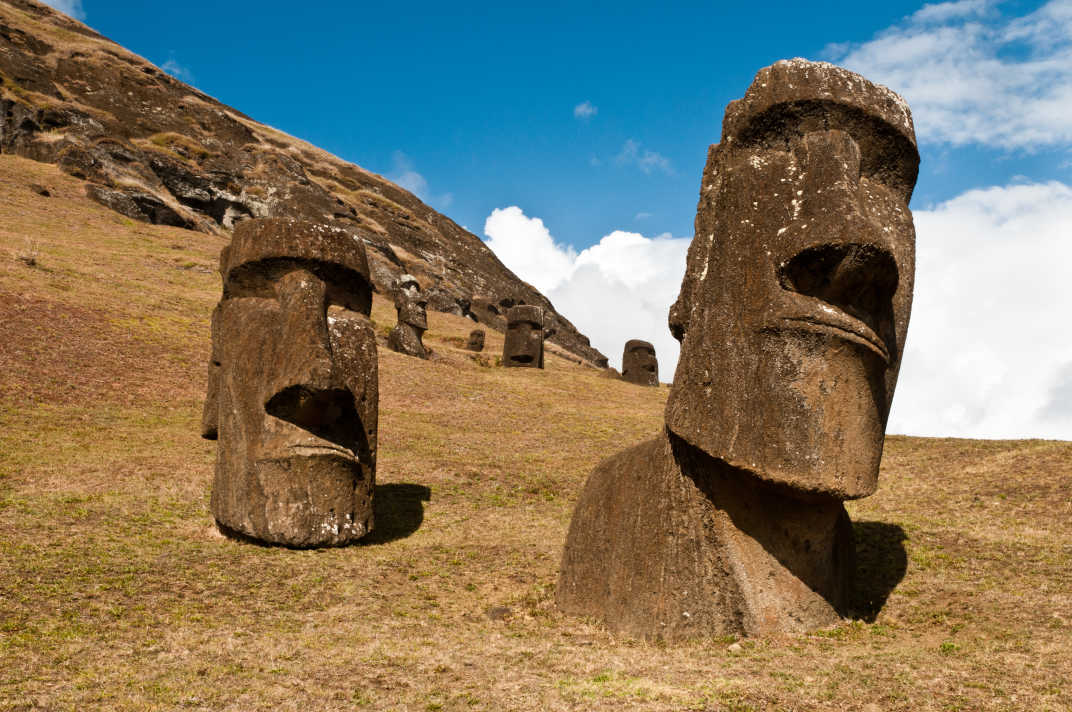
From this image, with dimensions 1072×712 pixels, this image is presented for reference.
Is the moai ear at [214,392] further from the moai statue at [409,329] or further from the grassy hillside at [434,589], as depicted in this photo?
the moai statue at [409,329]

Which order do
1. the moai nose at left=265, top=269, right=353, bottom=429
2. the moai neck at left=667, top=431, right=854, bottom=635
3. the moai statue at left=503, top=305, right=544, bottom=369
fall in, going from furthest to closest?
the moai statue at left=503, top=305, right=544, bottom=369, the moai nose at left=265, top=269, right=353, bottom=429, the moai neck at left=667, top=431, right=854, bottom=635

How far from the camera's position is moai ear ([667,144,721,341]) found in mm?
6453

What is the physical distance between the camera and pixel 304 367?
9.14m

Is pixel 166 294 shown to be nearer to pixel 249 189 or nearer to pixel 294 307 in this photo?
pixel 294 307

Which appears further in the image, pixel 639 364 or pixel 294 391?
pixel 639 364

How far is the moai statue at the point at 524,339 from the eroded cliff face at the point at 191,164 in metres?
22.0

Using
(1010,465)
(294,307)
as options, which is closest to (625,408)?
(1010,465)

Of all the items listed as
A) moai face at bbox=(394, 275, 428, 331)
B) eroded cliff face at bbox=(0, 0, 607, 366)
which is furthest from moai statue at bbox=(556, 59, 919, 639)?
eroded cliff face at bbox=(0, 0, 607, 366)

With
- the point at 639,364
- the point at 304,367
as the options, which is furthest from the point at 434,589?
the point at 639,364

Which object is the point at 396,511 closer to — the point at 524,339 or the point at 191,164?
the point at 524,339

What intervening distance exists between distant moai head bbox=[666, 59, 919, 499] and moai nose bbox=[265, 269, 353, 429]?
4.38 meters

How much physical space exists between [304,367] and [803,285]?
555 centimetres

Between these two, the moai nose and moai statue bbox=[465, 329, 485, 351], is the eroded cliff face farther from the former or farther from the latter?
the moai nose

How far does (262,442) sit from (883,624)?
6.43 m
